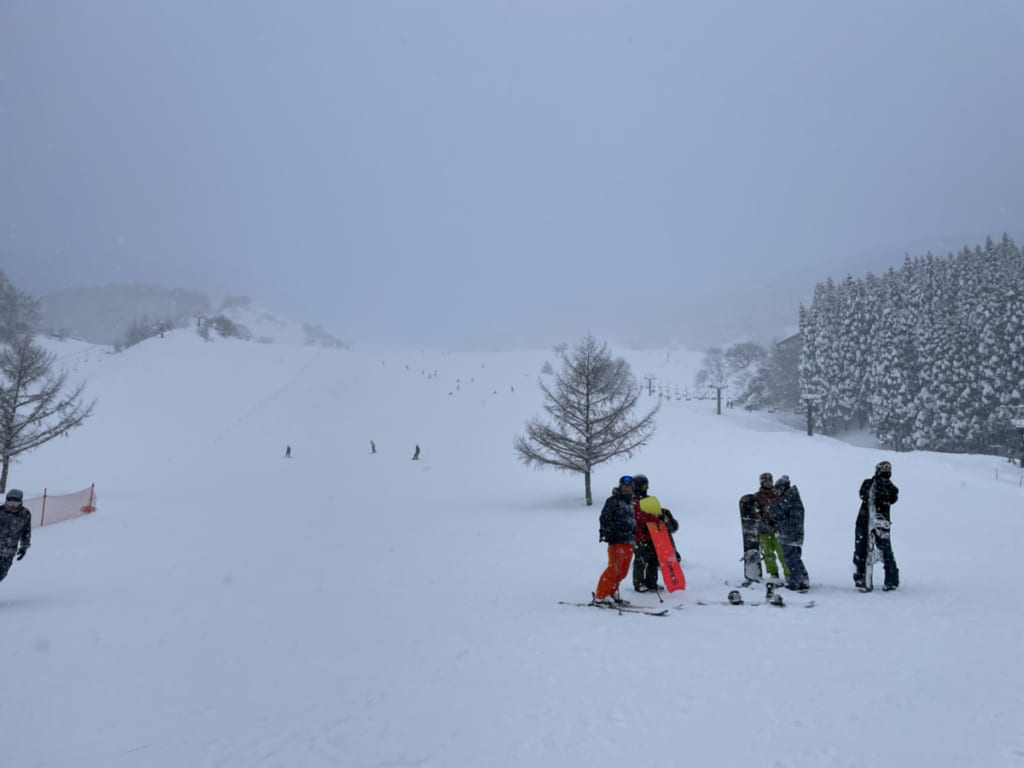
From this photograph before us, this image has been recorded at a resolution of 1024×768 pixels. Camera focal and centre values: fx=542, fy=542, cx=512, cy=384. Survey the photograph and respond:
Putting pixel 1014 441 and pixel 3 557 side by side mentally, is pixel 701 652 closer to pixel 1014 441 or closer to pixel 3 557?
pixel 3 557

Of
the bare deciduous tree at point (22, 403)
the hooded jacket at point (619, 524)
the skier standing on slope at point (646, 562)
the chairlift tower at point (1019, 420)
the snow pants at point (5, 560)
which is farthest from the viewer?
the chairlift tower at point (1019, 420)

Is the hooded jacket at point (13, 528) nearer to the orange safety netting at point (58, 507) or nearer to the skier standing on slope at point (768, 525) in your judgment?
the orange safety netting at point (58, 507)

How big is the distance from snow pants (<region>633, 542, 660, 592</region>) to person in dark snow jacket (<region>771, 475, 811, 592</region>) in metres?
2.34

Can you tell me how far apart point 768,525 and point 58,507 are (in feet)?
77.6

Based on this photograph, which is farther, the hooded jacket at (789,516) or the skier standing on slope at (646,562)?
the skier standing on slope at (646,562)

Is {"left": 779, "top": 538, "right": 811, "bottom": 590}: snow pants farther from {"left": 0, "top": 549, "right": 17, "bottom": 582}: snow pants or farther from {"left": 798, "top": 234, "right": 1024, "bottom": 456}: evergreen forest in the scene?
{"left": 798, "top": 234, "right": 1024, "bottom": 456}: evergreen forest

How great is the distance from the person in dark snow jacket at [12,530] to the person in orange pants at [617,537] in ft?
32.8

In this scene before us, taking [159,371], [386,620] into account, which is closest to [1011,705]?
[386,620]

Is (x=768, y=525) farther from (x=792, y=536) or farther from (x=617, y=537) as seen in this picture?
(x=617, y=537)

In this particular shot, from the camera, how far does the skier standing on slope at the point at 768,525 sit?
10.1 meters

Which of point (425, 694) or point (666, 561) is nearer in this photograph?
point (425, 694)

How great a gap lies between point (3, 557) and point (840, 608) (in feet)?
46.2

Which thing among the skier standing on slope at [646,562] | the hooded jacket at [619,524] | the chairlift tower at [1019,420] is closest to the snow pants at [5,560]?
the hooded jacket at [619,524]

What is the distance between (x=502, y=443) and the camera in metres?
40.1
